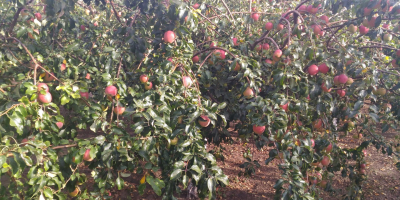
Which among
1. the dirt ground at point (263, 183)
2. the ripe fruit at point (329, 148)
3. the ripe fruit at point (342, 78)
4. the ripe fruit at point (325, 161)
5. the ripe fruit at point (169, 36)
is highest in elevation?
the ripe fruit at point (169, 36)

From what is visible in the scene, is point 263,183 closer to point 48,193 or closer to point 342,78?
point 342,78

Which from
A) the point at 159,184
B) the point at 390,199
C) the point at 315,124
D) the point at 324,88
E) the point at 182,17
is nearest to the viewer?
the point at 159,184

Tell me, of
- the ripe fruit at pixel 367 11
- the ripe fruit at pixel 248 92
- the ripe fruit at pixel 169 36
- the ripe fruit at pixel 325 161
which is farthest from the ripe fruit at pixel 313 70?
the ripe fruit at pixel 169 36

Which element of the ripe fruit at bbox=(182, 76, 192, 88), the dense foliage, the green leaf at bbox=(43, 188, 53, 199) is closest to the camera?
the green leaf at bbox=(43, 188, 53, 199)

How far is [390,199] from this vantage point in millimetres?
3498

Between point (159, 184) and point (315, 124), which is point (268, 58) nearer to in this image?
point (315, 124)

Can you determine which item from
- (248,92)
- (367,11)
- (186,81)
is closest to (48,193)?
(186,81)

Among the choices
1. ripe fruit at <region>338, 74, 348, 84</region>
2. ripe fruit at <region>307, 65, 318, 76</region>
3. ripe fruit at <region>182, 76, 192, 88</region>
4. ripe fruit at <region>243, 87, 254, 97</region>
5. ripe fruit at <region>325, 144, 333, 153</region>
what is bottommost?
ripe fruit at <region>325, 144, 333, 153</region>

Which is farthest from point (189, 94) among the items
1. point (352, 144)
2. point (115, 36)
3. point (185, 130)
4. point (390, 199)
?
point (352, 144)

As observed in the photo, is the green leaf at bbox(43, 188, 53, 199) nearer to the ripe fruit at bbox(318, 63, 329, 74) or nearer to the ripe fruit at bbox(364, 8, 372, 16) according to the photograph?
the ripe fruit at bbox(318, 63, 329, 74)

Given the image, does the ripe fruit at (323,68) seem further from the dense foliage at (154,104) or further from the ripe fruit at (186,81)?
the ripe fruit at (186,81)

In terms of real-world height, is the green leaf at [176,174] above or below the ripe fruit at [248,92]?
below

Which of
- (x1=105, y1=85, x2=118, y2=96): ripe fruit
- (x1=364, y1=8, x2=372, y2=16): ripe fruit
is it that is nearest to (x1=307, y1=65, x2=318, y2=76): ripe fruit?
(x1=364, y1=8, x2=372, y2=16): ripe fruit

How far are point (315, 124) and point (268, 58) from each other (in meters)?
0.74
